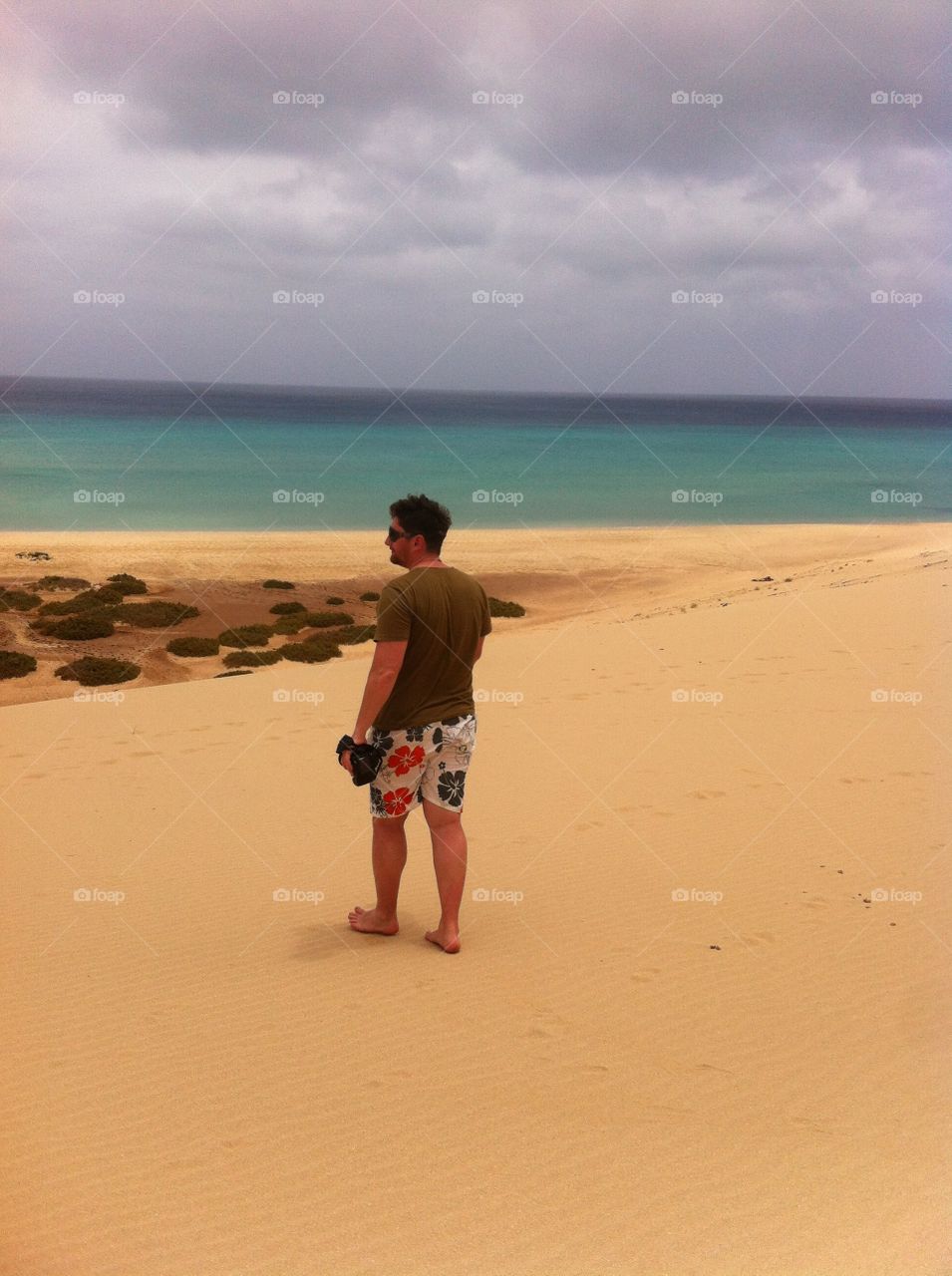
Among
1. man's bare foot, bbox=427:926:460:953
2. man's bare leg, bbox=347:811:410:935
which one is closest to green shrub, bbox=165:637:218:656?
man's bare leg, bbox=347:811:410:935

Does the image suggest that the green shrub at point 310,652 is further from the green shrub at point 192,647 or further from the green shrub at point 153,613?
the green shrub at point 153,613

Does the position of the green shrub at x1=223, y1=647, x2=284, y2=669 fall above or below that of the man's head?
below

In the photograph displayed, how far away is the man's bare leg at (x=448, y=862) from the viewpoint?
5.08 m

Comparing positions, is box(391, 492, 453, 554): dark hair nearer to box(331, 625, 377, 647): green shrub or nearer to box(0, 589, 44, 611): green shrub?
box(331, 625, 377, 647): green shrub

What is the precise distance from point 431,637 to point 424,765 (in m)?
0.58

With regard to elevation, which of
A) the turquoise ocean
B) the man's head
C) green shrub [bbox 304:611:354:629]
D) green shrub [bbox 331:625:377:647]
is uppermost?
the turquoise ocean

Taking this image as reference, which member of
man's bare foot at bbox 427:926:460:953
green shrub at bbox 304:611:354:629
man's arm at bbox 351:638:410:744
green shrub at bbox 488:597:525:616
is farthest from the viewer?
green shrub at bbox 488:597:525:616

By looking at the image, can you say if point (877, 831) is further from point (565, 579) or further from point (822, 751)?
point (565, 579)

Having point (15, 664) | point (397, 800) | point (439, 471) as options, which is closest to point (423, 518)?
point (397, 800)

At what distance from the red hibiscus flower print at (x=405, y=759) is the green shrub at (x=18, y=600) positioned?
15.6 metres

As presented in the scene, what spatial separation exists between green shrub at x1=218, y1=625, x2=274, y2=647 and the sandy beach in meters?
5.71

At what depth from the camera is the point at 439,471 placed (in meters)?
51.8

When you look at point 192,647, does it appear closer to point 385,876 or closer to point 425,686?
point 385,876

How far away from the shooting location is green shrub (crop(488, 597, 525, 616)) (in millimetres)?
19688
